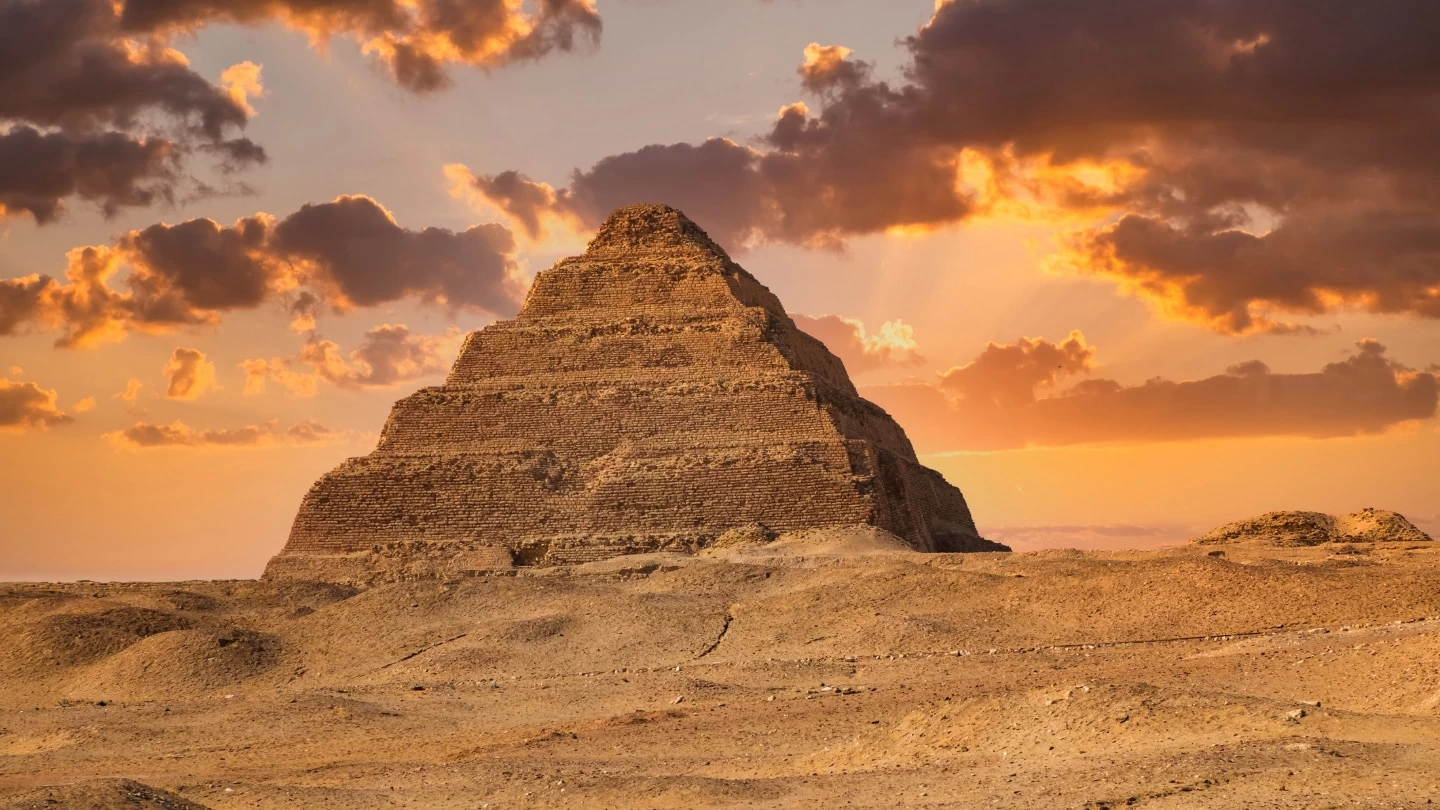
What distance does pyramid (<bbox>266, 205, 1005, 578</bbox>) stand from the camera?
39.2 meters

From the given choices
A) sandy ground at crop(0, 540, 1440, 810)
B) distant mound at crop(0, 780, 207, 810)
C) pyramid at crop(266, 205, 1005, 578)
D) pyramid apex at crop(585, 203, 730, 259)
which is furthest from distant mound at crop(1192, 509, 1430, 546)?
distant mound at crop(0, 780, 207, 810)

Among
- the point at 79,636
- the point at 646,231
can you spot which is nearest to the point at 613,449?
the point at 646,231

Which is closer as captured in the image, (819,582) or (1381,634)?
(1381,634)

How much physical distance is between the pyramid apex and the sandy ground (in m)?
18.7

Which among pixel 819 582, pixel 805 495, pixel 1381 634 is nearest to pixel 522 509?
pixel 805 495

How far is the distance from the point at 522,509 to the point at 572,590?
1275 centimetres

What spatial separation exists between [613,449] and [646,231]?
11123mm

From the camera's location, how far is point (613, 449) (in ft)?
137

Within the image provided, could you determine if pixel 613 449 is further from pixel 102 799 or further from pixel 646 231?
pixel 102 799

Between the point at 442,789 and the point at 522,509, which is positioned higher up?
the point at 522,509

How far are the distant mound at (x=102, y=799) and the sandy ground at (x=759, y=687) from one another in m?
0.04

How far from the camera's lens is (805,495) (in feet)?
127

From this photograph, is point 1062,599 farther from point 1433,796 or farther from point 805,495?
point 805,495

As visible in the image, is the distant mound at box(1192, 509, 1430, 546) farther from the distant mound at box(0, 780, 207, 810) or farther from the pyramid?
the distant mound at box(0, 780, 207, 810)
